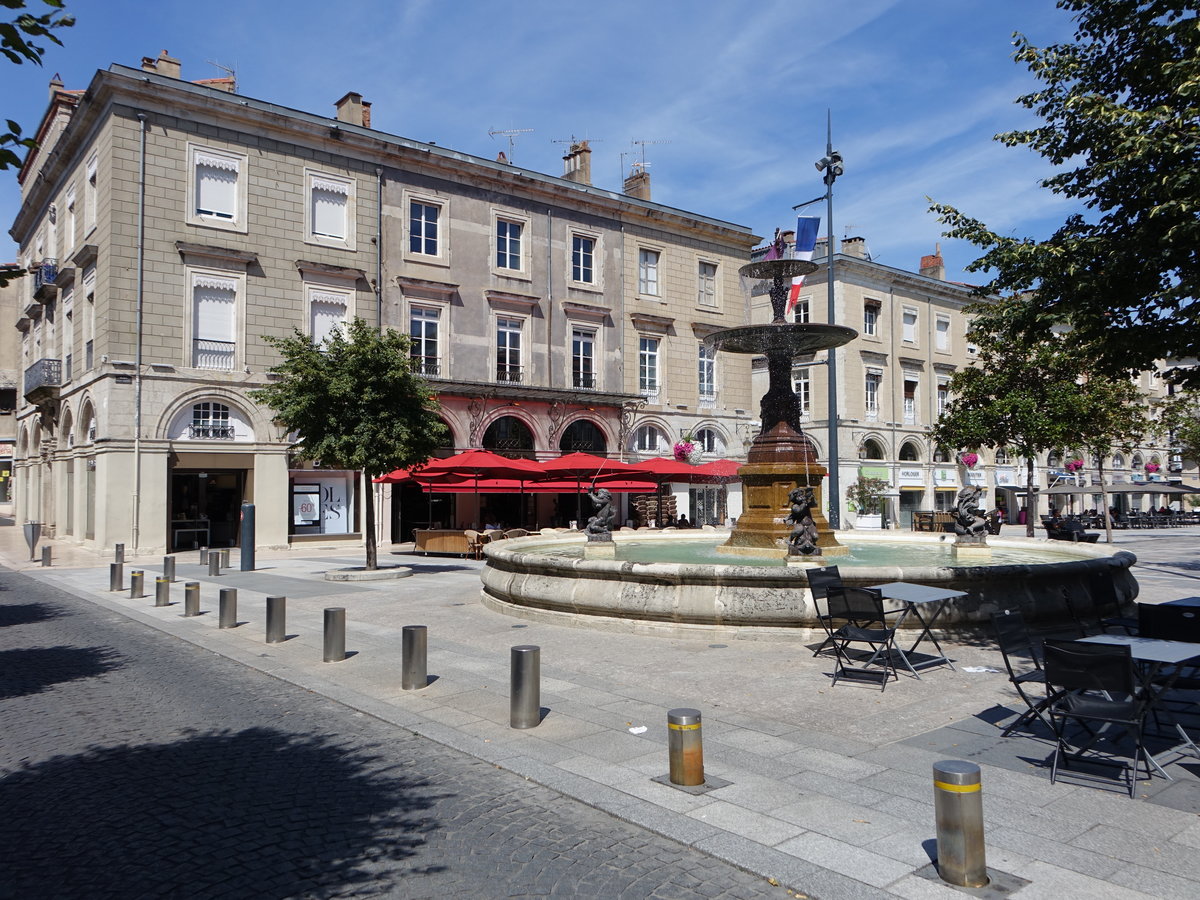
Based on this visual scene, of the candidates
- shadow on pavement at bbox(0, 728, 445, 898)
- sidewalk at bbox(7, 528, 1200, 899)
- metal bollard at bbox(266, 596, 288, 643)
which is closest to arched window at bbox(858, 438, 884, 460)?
sidewalk at bbox(7, 528, 1200, 899)

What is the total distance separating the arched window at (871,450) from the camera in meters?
41.2

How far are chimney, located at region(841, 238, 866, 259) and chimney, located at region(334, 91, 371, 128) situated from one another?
78.6 feet

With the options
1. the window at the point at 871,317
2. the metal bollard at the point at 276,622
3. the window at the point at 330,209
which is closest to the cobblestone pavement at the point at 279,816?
the metal bollard at the point at 276,622

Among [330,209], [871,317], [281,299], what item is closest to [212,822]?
[281,299]

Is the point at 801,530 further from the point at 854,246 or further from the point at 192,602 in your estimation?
the point at 854,246

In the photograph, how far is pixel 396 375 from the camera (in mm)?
17750

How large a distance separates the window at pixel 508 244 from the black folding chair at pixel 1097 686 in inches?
1103

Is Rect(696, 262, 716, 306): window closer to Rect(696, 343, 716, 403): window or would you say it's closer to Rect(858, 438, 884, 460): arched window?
Rect(696, 343, 716, 403): window

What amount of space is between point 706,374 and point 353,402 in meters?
21.8

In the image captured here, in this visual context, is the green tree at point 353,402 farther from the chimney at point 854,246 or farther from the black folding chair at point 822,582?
the chimney at point 854,246

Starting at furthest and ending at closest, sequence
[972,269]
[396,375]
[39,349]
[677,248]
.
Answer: [677,248] → [39,349] → [396,375] → [972,269]

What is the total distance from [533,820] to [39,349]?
35642mm

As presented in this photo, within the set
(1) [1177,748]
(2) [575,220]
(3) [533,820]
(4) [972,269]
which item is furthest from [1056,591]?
(2) [575,220]

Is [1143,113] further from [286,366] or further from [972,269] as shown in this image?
[286,366]
